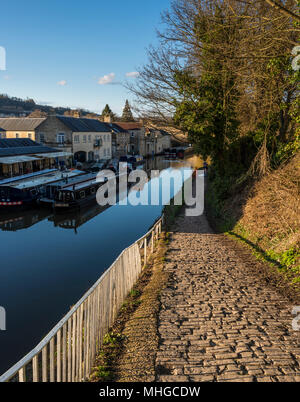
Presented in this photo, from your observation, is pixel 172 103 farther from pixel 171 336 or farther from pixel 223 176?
pixel 171 336

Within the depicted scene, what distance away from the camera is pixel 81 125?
44719 mm

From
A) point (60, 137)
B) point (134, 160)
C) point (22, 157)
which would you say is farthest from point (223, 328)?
point (134, 160)

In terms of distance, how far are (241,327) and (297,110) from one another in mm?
8751

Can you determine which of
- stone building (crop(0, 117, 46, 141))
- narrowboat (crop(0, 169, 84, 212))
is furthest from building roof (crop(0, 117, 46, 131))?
narrowboat (crop(0, 169, 84, 212))

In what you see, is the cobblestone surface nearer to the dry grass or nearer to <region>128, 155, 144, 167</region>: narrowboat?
the dry grass

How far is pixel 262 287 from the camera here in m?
7.81

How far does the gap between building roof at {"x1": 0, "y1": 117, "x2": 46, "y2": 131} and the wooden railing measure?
4143cm

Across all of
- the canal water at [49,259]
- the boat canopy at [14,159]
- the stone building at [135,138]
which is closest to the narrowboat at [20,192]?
the canal water at [49,259]

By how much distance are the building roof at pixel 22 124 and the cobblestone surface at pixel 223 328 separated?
40.8 meters

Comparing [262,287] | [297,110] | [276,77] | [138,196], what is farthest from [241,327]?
[138,196]

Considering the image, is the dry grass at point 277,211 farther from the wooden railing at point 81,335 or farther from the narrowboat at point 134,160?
the narrowboat at point 134,160

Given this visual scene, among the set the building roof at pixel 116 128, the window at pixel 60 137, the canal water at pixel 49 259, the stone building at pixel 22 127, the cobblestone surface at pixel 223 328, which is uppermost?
the building roof at pixel 116 128

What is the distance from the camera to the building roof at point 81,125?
4155cm

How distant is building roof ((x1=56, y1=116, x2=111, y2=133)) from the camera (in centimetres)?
4155
